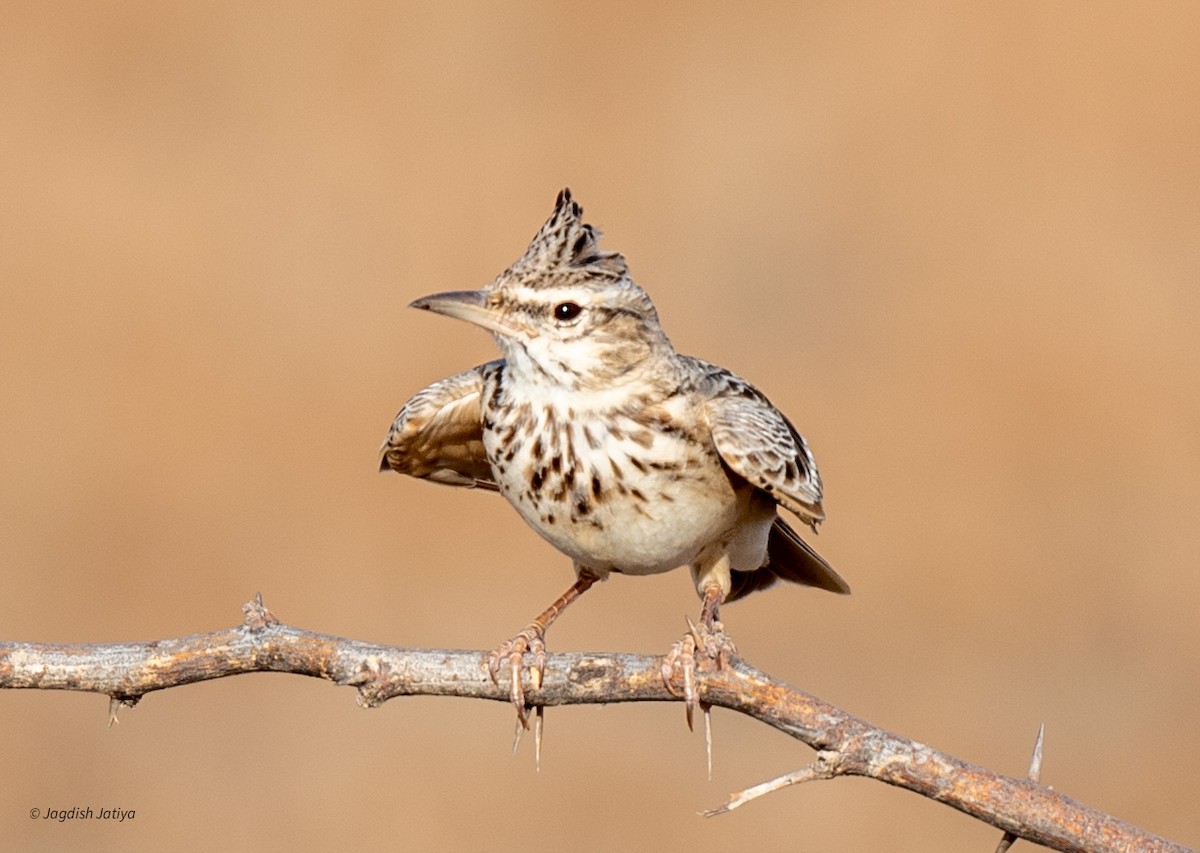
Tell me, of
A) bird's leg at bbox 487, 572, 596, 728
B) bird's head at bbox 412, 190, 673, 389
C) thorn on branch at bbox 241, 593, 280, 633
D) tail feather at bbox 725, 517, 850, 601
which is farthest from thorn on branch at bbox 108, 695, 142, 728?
tail feather at bbox 725, 517, 850, 601

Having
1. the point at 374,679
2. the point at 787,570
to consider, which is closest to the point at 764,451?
the point at 787,570

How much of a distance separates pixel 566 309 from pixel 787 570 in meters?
1.99

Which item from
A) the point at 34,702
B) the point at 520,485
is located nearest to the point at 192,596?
the point at 34,702

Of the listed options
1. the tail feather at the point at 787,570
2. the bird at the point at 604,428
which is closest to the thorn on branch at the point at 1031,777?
the bird at the point at 604,428

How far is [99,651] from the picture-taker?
18.2 ft

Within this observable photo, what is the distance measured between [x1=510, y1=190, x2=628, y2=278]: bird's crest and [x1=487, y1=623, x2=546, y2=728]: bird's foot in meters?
1.33

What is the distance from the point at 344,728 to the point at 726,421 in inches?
393

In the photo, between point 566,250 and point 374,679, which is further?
point 566,250

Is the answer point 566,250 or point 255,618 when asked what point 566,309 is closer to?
point 566,250

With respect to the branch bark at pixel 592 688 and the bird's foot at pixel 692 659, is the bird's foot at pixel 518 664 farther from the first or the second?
the bird's foot at pixel 692 659

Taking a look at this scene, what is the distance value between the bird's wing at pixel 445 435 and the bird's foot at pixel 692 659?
4.71 ft

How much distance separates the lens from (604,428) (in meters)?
6.85

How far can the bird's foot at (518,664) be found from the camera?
6.02m

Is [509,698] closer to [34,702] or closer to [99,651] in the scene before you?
[99,651]
